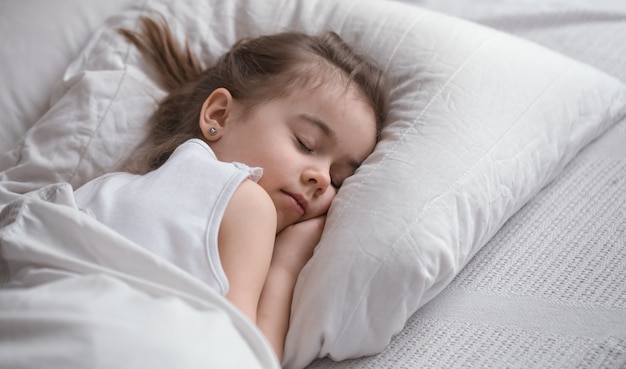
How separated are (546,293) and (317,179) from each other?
0.35 meters

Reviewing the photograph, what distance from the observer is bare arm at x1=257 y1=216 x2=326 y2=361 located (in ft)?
3.18

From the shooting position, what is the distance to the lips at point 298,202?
112 cm

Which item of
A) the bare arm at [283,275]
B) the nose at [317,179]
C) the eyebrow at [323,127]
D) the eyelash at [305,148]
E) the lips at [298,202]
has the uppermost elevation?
the eyebrow at [323,127]

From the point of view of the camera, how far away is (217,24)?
142cm

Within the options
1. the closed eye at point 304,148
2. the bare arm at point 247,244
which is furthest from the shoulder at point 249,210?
the closed eye at point 304,148

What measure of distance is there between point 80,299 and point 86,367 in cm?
9

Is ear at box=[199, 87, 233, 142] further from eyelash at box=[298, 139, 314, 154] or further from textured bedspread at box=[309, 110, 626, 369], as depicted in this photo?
textured bedspread at box=[309, 110, 626, 369]

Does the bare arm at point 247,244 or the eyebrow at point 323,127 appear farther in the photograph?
the eyebrow at point 323,127

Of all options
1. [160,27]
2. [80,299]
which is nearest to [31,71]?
[160,27]

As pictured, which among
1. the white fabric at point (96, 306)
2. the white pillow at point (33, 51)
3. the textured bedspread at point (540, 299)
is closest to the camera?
the white fabric at point (96, 306)

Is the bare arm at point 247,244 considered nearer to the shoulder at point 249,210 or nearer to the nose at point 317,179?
the shoulder at point 249,210

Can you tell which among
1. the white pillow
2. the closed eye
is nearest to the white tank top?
the closed eye

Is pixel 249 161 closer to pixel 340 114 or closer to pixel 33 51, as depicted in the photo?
pixel 340 114

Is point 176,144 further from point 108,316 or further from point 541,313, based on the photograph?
point 541,313
